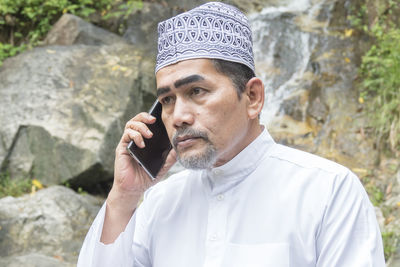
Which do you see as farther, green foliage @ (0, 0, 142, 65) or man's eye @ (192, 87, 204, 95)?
green foliage @ (0, 0, 142, 65)

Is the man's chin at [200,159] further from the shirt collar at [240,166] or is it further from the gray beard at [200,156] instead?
the shirt collar at [240,166]

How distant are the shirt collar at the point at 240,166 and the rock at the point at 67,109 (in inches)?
193

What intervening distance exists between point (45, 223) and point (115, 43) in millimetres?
3823

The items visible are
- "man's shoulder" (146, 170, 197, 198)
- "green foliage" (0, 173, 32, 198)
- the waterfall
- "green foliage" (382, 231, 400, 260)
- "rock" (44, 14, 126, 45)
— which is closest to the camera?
"man's shoulder" (146, 170, 197, 198)

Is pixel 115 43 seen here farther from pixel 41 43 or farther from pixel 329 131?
pixel 329 131

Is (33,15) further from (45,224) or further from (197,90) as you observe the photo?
(197,90)

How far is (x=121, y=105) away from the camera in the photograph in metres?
7.53

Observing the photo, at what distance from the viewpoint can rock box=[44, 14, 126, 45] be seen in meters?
9.06

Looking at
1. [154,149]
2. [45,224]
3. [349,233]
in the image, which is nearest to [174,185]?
[154,149]

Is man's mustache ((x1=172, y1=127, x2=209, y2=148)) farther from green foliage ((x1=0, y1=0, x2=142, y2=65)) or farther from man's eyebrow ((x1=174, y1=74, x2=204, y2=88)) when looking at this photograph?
green foliage ((x1=0, y1=0, x2=142, y2=65))

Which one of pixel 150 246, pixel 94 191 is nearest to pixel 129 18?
pixel 94 191

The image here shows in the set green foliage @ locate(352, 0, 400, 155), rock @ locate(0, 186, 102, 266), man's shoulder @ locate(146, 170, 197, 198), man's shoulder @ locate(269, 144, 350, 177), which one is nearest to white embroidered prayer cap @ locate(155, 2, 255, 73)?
man's shoulder @ locate(269, 144, 350, 177)

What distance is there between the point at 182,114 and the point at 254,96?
337 millimetres

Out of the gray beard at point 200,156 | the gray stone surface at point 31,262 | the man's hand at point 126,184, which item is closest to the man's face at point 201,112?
the gray beard at point 200,156
